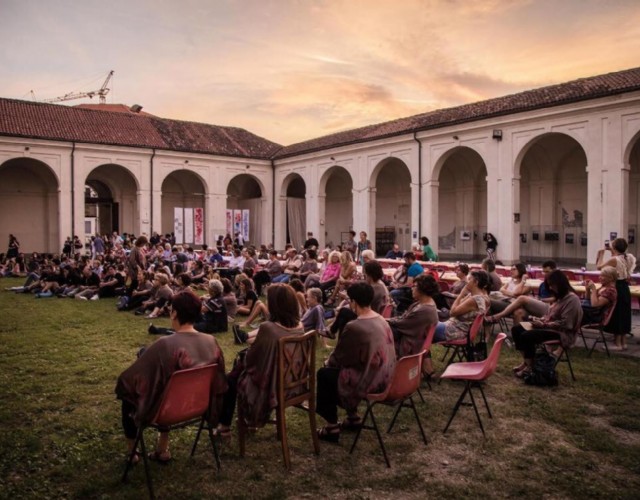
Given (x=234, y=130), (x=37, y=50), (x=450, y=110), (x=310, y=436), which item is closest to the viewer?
(x=310, y=436)

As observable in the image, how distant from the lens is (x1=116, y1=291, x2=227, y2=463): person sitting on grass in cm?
351

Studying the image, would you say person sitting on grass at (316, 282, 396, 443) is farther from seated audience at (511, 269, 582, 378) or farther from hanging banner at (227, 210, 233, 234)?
hanging banner at (227, 210, 233, 234)

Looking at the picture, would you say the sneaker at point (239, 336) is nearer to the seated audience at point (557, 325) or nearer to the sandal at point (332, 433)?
the sandal at point (332, 433)

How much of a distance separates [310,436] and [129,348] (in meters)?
4.31

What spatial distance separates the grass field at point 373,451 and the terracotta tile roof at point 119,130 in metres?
22.0

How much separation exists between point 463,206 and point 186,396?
24.9 m

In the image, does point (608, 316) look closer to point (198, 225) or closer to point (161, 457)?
point (161, 457)

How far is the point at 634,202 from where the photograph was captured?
20578mm

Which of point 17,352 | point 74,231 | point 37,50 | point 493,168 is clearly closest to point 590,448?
point 17,352

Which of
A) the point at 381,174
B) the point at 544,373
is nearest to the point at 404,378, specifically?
the point at 544,373

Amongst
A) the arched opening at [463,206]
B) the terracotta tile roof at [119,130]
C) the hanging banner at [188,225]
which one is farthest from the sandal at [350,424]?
the hanging banner at [188,225]

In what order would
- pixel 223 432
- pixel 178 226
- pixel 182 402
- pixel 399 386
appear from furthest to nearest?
pixel 178 226 → pixel 223 432 → pixel 399 386 → pixel 182 402

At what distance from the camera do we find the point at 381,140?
2458 cm

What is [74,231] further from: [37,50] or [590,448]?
[590,448]
